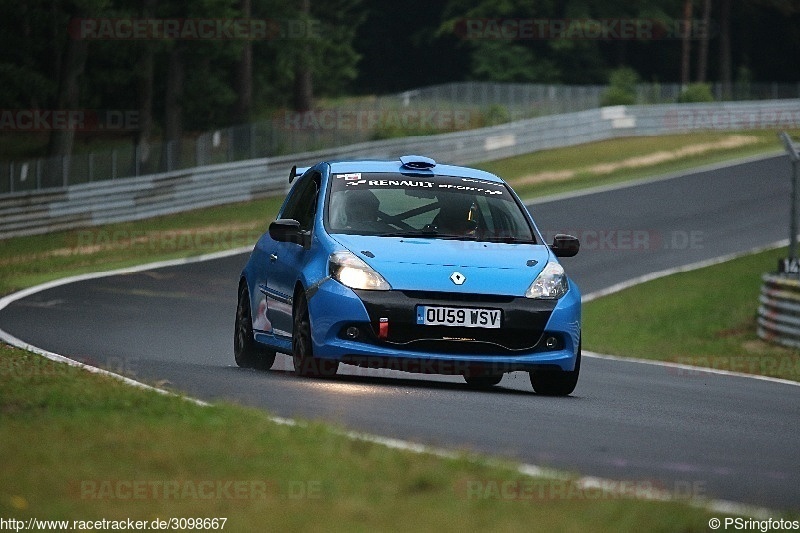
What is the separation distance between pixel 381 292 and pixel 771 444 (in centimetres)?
290

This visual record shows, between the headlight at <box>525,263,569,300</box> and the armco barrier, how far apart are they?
1029 cm

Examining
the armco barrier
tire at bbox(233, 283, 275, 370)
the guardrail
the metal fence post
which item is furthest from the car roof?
the guardrail

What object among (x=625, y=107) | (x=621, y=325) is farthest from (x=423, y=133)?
(x=621, y=325)

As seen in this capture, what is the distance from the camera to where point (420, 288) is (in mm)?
10602

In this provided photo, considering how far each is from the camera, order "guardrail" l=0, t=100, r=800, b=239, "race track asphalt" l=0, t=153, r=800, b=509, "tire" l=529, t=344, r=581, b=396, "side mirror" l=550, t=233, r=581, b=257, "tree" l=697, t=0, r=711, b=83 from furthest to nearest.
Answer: "tree" l=697, t=0, r=711, b=83 < "guardrail" l=0, t=100, r=800, b=239 < "side mirror" l=550, t=233, r=581, b=257 < "tire" l=529, t=344, r=581, b=396 < "race track asphalt" l=0, t=153, r=800, b=509

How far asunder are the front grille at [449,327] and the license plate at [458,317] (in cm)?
3

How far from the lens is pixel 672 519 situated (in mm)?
5734

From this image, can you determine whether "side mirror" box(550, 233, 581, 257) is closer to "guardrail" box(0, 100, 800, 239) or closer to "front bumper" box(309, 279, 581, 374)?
"front bumper" box(309, 279, 581, 374)

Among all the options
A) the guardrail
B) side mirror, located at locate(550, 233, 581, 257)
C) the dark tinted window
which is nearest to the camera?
side mirror, located at locate(550, 233, 581, 257)

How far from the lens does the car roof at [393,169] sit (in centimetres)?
1223

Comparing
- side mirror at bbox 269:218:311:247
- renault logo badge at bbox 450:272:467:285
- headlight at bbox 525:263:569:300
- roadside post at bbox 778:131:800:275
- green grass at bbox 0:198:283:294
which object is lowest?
green grass at bbox 0:198:283:294

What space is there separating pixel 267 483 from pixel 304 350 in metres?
4.88

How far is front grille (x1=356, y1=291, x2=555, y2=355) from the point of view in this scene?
10562 millimetres

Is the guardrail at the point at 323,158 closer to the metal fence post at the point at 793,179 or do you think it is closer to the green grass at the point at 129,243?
the green grass at the point at 129,243
